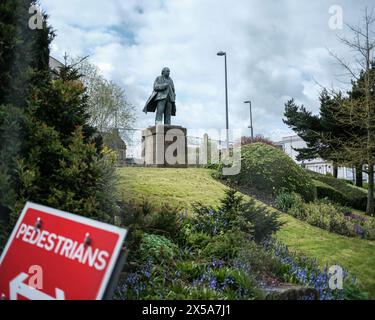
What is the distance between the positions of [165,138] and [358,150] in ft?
24.3

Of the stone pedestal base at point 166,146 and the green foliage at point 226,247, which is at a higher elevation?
the stone pedestal base at point 166,146

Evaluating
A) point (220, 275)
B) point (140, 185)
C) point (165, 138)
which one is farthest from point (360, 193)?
point (220, 275)

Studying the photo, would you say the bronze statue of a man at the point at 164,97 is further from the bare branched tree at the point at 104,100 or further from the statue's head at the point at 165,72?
the bare branched tree at the point at 104,100

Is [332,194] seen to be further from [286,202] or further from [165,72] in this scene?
[165,72]

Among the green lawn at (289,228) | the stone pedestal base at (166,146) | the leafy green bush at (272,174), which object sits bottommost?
the green lawn at (289,228)

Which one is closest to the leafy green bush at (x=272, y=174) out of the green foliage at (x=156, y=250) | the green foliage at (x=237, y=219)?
the green foliage at (x=237, y=219)

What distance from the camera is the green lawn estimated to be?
6.89m

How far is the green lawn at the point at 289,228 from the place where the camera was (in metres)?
6.89

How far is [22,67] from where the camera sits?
414 centimetres

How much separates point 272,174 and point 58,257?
11.4 metres

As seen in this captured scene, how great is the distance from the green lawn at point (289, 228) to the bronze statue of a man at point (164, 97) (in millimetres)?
3763
